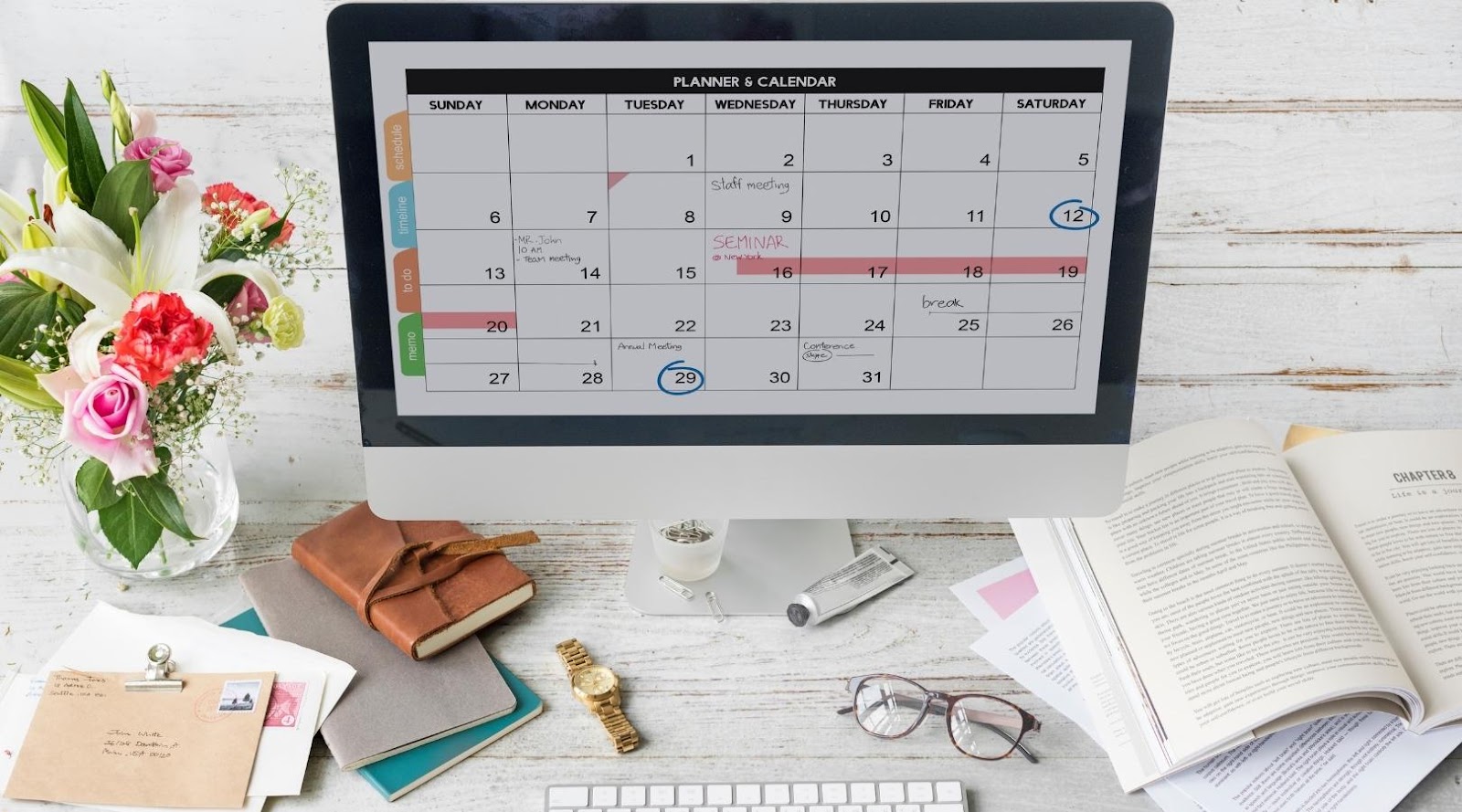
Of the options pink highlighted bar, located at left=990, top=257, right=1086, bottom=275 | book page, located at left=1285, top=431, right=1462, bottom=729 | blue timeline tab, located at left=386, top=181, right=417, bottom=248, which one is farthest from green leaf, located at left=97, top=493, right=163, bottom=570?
book page, located at left=1285, top=431, right=1462, bottom=729

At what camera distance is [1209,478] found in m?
0.92

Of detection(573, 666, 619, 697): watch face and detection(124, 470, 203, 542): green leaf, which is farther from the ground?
detection(124, 470, 203, 542): green leaf

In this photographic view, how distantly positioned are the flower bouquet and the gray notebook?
96 mm

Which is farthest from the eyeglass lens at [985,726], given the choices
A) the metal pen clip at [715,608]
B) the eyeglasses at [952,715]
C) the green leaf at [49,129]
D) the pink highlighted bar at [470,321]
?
the green leaf at [49,129]

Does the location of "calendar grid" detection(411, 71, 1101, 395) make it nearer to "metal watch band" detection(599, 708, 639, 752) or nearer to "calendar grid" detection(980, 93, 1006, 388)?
"calendar grid" detection(980, 93, 1006, 388)

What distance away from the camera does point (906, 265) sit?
2.63 feet

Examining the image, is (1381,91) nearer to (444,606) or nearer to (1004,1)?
(1004,1)

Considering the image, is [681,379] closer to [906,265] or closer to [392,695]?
[906,265]

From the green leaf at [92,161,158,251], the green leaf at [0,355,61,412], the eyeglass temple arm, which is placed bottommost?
→ the eyeglass temple arm

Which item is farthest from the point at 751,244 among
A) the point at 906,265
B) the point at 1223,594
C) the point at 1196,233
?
the point at 1196,233

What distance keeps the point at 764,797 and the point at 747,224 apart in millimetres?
396

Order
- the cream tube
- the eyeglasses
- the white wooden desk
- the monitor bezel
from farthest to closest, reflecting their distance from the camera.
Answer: the white wooden desk → the cream tube → the eyeglasses → the monitor bezel

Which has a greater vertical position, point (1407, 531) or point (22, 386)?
point (22, 386)

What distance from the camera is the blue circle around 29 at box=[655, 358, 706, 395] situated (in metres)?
0.82
